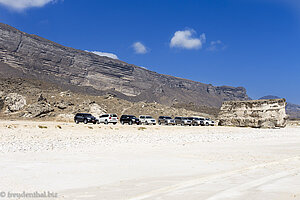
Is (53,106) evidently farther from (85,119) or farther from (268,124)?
(268,124)

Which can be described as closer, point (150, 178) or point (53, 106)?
point (150, 178)

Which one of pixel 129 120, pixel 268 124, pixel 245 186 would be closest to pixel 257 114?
pixel 268 124

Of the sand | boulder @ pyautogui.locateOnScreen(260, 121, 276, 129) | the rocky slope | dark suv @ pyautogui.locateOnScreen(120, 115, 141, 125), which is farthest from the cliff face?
the sand

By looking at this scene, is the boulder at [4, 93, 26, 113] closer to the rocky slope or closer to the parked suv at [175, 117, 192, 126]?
the rocky slope

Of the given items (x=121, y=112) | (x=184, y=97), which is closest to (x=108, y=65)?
(x=184, y=97)

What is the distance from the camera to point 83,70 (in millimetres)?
162125

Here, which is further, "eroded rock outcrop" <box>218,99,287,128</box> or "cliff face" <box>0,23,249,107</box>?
"cliff face" <box>0,23,249,107</box>

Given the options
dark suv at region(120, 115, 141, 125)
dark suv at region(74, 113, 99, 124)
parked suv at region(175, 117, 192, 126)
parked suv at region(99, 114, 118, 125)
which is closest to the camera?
dark suv at region(74, 113, 99, 124)

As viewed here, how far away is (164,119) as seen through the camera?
49875 mm

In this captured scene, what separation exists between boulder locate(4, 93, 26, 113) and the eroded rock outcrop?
42623 millimetres

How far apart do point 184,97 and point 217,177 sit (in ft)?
549

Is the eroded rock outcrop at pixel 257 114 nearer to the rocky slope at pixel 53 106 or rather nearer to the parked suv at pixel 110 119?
the parked suv at pixel 110 119

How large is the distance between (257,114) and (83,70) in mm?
132205

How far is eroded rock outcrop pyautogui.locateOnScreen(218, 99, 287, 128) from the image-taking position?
41562 mm
